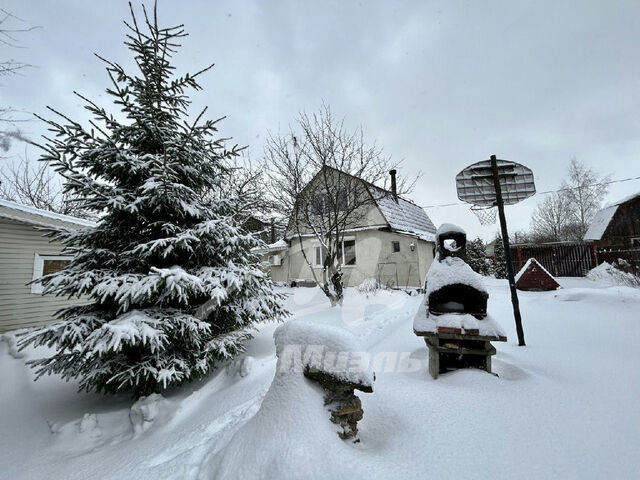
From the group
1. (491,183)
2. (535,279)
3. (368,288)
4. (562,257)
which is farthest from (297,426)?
(562,257)

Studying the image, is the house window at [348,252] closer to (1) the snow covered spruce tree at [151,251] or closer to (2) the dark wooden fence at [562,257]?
(2) the dark wooden fence at [562,257]

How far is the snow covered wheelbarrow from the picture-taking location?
268 centimetres

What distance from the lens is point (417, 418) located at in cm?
202

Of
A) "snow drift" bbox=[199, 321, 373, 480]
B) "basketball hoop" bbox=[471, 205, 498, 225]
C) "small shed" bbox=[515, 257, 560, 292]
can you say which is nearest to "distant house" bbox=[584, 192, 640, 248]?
"small shed" bbox=[515, 257, 560, 292]

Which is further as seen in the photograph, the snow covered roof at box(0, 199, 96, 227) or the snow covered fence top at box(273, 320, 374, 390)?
the snow covered roof at box(0, 199, 96, 227)

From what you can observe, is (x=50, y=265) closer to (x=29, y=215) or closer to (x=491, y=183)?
(x=29, y=215)

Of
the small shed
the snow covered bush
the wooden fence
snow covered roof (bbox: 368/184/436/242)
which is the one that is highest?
snow covered roof (bbox: 368/184/436/242)

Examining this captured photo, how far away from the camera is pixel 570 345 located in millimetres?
3693

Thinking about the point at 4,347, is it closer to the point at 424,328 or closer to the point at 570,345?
the point at 424,328

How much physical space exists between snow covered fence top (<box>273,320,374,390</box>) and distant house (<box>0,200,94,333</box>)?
8.57m

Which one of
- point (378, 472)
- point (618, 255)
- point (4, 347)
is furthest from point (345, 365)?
point (618, 255)

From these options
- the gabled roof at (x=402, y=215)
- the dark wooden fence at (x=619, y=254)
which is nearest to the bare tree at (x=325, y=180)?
the gabled roof at (x=402, y=215)

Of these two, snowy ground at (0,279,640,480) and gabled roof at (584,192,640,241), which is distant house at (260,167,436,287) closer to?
snowy ground at (0,279,640,480)

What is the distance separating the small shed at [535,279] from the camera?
345 inches
